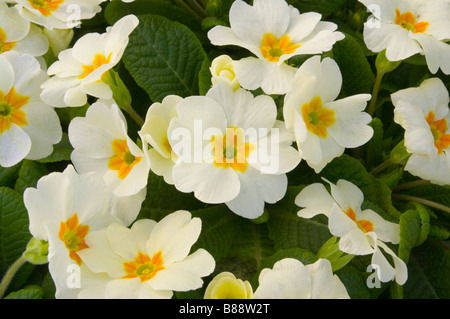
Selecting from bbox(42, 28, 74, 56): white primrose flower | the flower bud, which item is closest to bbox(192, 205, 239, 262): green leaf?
the flower bud

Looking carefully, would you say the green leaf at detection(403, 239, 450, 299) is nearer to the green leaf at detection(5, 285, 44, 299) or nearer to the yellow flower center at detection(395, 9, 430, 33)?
the yellow flower center at detection(395, 9, 430, 33)

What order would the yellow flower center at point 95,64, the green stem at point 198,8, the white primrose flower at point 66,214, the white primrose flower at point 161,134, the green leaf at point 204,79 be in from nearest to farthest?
the white primrose flower at point 66,214 → the white primrose flower at point 161,134 → the yellow flower center at point 95,64 → the green leaf at point 204,79 → the green stem at point 198,8

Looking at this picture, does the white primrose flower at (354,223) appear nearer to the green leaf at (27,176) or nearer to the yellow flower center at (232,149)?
the yellow flower center at (232,149)

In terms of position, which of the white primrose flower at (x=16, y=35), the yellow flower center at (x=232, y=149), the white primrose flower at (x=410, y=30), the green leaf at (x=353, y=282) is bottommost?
the green leaf at (x=353, y=282)

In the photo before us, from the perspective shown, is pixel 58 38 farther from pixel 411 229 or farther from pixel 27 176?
pixel 411 229

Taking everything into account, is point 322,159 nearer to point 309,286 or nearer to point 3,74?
point 309,286

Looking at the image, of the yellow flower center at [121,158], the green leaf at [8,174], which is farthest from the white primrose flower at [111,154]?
the green leaf at [8,174]
